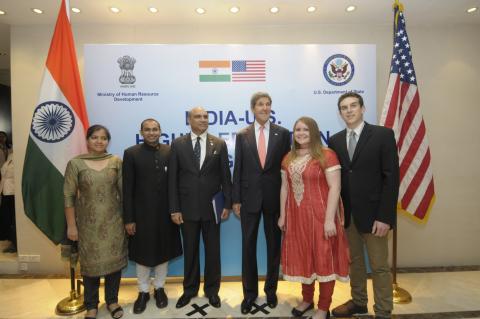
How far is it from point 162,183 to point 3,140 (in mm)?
3857

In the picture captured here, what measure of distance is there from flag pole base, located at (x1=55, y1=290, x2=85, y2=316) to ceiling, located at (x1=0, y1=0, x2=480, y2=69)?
3128mm

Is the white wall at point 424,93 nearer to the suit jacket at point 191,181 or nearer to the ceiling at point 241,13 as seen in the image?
the ceiling at point 241,13

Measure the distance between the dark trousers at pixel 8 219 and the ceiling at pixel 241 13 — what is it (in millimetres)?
2362

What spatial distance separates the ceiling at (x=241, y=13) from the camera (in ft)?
9.88

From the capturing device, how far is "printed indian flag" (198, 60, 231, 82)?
306 cm

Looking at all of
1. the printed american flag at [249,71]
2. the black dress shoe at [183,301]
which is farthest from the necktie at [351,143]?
the black dress shoe at [183,301]

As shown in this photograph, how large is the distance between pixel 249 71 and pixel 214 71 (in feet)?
1.32

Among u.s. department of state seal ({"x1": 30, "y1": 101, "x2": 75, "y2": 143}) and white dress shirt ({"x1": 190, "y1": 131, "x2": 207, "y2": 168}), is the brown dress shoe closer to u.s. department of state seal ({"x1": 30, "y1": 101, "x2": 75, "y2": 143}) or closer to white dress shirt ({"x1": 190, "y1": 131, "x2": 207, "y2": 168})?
white dress shirt ({"x1": 190, "y1": 131, "x2": 207, "y2": 168})

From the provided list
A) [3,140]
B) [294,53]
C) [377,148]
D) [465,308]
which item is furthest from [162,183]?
[3,140]

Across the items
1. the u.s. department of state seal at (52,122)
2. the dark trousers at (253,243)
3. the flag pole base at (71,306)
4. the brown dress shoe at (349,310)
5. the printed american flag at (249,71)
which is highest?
the printed american flag at (249,71)

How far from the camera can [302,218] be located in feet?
7.07

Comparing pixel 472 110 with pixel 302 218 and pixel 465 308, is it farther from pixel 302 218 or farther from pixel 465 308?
pixel 302 218

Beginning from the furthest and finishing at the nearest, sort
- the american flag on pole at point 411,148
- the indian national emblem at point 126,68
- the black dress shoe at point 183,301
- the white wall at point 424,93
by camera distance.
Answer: the white wall at point 424,93
the indian national emblem at point 126,68
the american flag on pole at point 411,148
the black dress shoe at point 183,301

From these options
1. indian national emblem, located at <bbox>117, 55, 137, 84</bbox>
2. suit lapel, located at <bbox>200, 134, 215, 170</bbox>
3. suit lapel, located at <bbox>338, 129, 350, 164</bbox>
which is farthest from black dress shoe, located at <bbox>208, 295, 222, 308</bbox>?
indian national emblem, located at <bbox>117, 55, 137, 84</bbox>
